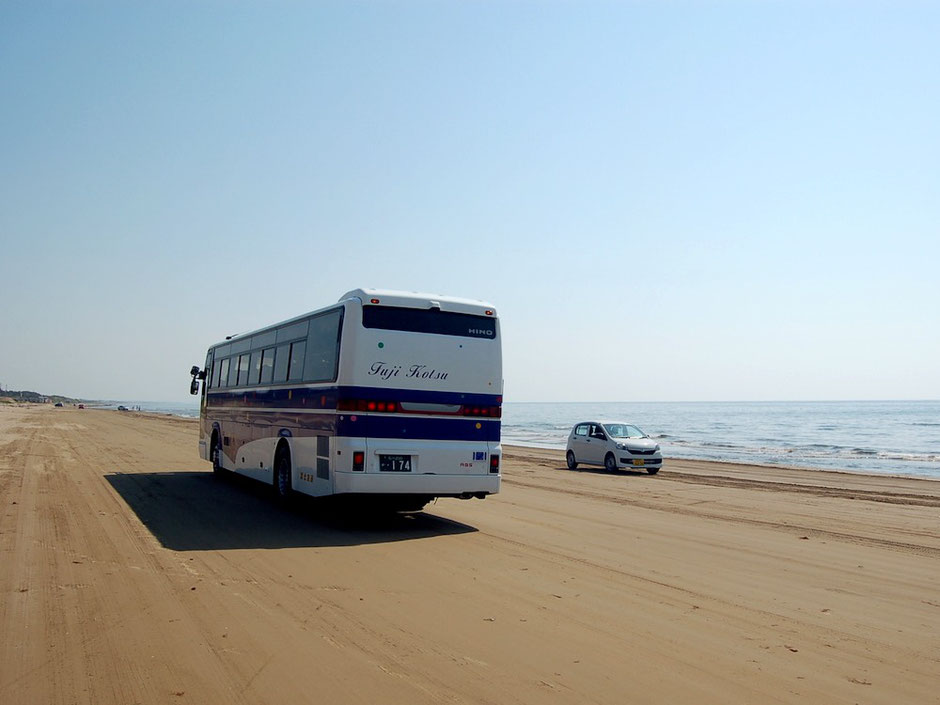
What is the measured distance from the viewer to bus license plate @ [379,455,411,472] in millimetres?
11016

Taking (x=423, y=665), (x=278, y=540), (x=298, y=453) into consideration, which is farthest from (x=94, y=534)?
(x=423, y=665)

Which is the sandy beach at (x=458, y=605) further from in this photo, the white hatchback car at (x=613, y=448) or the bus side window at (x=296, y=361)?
the white hatchback car at (x=613, y=448)

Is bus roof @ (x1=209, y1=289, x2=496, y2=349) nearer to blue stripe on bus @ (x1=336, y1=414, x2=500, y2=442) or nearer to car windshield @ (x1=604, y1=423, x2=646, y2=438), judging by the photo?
blue stripe on bus @ (x1=336, y1=414, x2=500, y2=442)

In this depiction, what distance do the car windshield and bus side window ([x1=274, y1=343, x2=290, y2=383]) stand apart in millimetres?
14716

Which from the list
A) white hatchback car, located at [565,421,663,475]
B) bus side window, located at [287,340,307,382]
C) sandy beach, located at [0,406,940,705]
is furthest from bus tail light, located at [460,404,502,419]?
white hatchback car, located at [565,421,663,475]

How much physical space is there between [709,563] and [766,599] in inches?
71.3

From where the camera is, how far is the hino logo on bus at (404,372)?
11055mm

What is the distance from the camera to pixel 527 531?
11469 mm

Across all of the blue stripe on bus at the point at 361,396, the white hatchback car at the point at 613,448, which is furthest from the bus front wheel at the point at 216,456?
the white hatchback car at the point at 613,448

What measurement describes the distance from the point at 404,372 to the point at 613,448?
15.5 metres

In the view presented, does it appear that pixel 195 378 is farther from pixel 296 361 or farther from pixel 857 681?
pixel 857 681

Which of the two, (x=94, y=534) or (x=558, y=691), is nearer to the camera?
(x=558, y=691)

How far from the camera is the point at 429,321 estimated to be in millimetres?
11586

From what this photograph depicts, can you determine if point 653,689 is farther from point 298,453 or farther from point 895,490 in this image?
point 895,490
